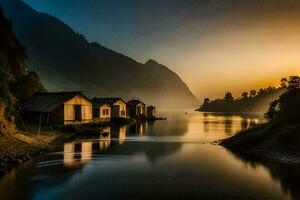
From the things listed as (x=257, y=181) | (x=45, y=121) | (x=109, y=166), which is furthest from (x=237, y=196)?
(x=45, y=121)

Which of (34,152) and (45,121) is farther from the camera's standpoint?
(45,121)

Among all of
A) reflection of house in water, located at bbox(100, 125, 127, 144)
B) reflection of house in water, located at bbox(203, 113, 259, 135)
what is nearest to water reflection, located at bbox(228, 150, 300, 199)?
reflection of house in water, located at bbox(100, 125, 127, 144)

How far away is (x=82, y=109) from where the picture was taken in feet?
254

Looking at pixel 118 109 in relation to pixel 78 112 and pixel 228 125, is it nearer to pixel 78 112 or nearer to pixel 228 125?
pixel 78 112

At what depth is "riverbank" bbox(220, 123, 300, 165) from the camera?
36.5 metres

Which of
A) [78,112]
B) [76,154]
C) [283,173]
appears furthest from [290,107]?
[78,112]

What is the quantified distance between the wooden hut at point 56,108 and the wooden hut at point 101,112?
10.7 m

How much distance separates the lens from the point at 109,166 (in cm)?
3375

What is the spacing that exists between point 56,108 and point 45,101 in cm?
524

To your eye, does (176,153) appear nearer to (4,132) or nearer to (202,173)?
(202,173)

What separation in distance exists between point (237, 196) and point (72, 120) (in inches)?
2138

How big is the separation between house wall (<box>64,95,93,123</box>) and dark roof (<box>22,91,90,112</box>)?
116 cm

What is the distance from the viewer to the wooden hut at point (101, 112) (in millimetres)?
90012

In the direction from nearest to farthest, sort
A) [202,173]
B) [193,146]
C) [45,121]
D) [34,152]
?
[202,173] < [34,152] < [193,146] < [45,121]
